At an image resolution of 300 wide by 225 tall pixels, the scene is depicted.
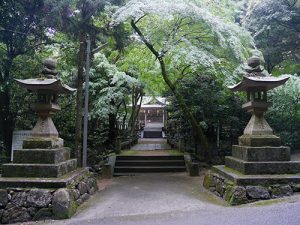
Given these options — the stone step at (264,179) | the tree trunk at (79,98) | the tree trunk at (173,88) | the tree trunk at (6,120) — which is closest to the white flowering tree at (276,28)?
the tree trunk at (173,88)

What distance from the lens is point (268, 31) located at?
1473cm

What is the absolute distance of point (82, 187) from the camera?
314 inches

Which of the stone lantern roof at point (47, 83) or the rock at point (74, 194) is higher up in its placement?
the stone lantern roof at point (47, 83)

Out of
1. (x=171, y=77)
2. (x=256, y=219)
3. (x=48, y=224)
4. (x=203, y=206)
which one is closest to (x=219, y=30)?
(x=171, y=77)

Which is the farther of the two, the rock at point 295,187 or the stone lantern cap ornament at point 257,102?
the stone lantern cap ornament at point 257,102

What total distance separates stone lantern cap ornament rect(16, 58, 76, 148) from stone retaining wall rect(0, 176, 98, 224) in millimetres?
1267

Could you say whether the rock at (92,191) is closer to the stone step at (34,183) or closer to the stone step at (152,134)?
the stone step at (34,183)

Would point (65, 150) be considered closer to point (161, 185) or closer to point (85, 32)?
point (161, 185)

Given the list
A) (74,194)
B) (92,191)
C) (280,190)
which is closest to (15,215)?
(74,194)

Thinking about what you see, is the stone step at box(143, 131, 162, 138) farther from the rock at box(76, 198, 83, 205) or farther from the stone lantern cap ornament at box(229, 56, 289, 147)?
the rock at box(76, 198, 83, 205)

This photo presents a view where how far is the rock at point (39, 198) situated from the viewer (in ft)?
21.2

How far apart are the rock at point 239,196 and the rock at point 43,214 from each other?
386 centimetres

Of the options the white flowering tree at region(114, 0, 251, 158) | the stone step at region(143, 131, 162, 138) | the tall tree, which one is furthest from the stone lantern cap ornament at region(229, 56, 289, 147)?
the stone step at region(143, 131, 162, 138)

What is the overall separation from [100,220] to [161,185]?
4.08 metres
